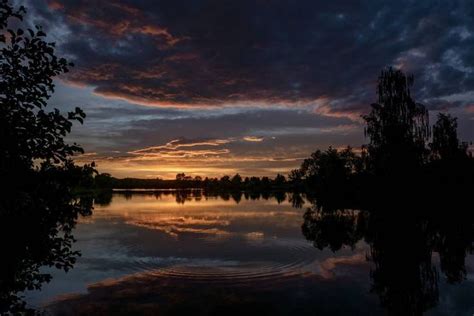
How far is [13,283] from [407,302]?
15.1m

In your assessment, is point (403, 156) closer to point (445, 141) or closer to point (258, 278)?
point (445, 141)

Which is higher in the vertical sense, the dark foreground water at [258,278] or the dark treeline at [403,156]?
the dark treeline at [403,156]

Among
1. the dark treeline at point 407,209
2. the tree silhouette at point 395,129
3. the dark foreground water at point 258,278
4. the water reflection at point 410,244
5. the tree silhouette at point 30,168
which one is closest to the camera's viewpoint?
the tree silhouette at point 30,168

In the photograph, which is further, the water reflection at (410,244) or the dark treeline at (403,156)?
the dark treeline at (403,156)

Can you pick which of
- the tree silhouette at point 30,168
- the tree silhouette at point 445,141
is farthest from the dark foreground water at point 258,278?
the tree silhouette at point 445,141

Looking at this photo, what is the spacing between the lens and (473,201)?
179 ft

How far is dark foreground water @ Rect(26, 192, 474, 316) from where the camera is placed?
51.9 feet

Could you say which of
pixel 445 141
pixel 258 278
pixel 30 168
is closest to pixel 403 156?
pixel 445 141

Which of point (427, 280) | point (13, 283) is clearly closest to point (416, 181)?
point (427, 280)

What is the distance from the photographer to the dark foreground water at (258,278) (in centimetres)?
1582

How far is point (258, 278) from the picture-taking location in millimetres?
20438

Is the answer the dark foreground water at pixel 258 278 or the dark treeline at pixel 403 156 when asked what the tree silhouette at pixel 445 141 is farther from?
the dark foreground water at pixel 258 278

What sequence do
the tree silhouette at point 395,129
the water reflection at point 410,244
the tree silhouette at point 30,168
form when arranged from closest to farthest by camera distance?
1. the tree silhouette at point 30,168
2. the water reflection at point 410,244
3. the tree silhouette at point 395,129

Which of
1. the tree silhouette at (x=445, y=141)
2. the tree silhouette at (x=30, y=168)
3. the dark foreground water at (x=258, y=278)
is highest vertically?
the tree silhouette at (x=445, y=141)
